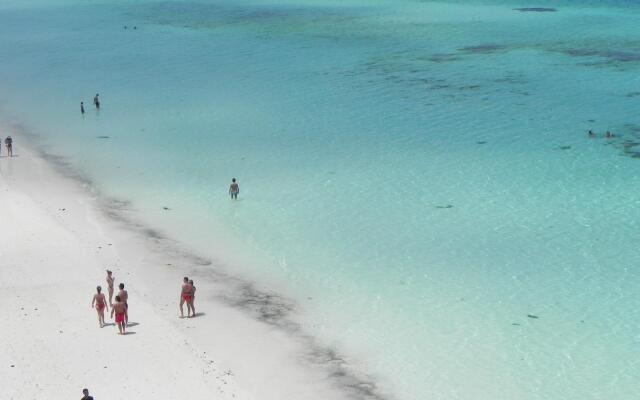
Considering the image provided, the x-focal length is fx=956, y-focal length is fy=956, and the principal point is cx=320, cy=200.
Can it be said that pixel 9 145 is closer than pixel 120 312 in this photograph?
No

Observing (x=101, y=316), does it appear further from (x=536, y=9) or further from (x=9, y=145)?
(x=536, y=9)

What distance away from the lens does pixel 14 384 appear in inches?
819

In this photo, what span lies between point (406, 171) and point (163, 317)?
16233mm

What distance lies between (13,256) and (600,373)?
17234 mm

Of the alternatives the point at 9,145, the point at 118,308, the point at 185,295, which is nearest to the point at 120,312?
the point at 118,308

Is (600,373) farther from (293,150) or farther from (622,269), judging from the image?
(293,150)

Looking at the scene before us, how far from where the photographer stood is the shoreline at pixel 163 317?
71.5 feet

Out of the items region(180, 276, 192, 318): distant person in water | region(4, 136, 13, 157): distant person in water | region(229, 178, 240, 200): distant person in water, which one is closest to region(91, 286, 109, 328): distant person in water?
region(180, 276, 192, 318): distant person in water

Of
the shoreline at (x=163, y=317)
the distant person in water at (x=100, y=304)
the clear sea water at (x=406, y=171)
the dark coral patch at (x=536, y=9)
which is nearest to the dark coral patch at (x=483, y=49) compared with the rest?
the clear sea water at (x=406, y=171)

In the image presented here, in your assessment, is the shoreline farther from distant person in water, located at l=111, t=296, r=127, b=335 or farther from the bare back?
the bare back

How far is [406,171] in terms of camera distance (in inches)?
1534

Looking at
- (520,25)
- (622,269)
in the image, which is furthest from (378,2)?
(622,269)

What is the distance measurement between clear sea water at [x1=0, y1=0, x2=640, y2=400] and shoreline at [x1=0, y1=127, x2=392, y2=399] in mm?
934

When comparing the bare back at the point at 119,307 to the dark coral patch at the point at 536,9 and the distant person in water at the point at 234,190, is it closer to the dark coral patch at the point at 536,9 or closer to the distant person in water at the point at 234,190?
the distant person in water at the point at 234,190
